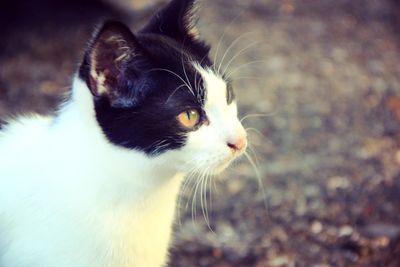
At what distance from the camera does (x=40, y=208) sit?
171cm

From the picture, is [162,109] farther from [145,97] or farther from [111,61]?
[111,61]

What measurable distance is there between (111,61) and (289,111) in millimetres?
2023

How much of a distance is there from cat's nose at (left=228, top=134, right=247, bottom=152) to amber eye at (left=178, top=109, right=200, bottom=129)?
0.10m

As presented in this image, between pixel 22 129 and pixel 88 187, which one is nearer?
pixel 88 187

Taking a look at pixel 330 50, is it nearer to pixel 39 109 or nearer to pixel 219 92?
pixel 39 109

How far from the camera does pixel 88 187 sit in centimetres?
168

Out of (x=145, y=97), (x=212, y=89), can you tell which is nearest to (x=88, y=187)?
(x=145, y=97)

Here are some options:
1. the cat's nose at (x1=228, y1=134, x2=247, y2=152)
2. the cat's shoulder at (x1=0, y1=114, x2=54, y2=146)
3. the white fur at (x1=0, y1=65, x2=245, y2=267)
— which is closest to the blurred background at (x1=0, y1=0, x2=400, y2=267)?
the cat's shoulder at (x1=0, y1=114, x2=54, y2=146)

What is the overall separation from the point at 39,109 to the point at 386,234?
175 cm

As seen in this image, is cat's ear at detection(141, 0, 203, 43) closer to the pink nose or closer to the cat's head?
the cat's head

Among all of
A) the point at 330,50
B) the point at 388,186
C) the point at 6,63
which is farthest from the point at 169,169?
the point at 330,50

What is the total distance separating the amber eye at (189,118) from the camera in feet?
5.26

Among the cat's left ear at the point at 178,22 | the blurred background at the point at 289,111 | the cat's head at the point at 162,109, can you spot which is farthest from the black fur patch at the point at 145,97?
the blurred background at the point at 289,111

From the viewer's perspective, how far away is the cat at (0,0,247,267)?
5.20 feet
